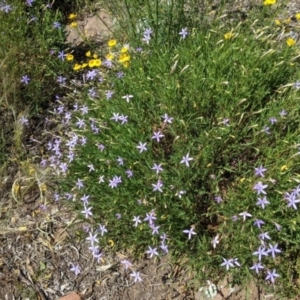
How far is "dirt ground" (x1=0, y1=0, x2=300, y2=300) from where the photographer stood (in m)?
3.42

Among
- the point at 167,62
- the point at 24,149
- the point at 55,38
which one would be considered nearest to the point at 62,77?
the point at 55,38

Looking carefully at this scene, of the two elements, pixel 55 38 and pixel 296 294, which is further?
pixel 55 38

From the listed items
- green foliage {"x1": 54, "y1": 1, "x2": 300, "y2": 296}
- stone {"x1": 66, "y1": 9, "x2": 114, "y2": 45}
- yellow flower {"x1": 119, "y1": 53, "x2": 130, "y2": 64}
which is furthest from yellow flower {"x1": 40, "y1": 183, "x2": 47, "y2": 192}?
stone {"x1": 66, "y1": 9, "x2": 114, "y2": 45}

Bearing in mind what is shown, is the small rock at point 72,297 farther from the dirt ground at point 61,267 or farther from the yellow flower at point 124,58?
the yellow flower at point 124,58

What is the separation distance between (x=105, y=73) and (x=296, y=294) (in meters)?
1.98

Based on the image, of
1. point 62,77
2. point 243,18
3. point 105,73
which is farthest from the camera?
point 243,18

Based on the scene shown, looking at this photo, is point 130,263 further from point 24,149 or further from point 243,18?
point 243,18

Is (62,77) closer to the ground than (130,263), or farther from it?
farther from it

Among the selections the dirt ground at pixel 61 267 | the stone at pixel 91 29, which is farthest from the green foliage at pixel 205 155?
the stone at pixel 91 29

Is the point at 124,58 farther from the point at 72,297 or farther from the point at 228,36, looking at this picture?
the point at 72,297

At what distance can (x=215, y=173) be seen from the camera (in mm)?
3359

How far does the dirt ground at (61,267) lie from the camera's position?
3422 mm

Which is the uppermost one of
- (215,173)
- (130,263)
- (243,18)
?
(243,18)

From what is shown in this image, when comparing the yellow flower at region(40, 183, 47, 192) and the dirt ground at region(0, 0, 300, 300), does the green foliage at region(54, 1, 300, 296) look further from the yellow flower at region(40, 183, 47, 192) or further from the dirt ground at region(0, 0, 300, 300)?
the yellow flower at region(40, 183, 47, 192)
